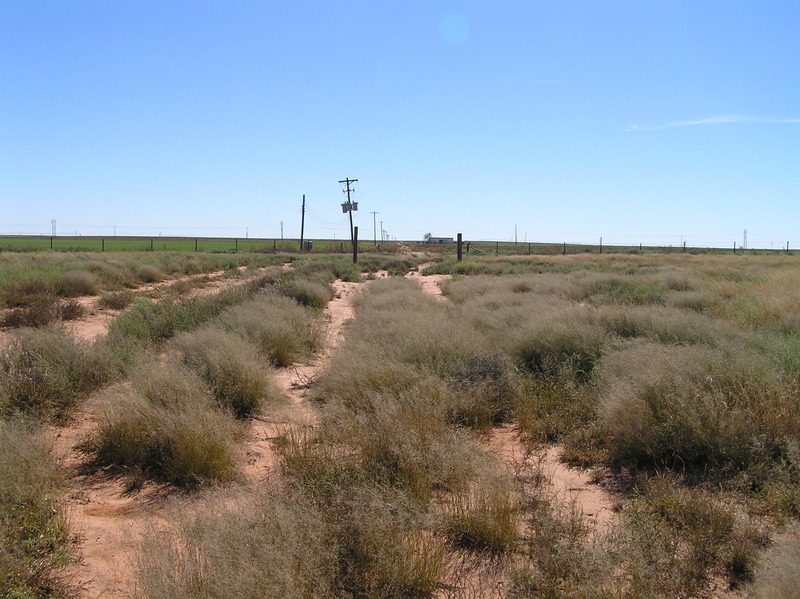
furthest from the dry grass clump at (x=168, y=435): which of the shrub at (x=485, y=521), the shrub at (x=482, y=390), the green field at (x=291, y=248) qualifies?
the green field at (x=291, y=248)

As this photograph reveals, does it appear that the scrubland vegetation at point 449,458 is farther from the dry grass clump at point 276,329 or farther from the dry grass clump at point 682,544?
the dry grass clump at point 276,329

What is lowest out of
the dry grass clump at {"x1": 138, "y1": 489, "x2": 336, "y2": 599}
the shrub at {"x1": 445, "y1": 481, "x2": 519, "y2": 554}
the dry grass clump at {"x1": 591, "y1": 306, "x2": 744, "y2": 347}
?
the shrub at {"x1": 445, "y1": 481, "x2": 519, "y2": 554}

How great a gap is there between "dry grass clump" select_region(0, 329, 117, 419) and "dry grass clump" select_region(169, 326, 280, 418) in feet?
3.46

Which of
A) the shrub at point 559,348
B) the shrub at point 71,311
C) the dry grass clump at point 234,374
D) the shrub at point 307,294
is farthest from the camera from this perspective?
the shrub at point 307,294

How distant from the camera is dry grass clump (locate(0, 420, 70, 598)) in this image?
2902 millimetres

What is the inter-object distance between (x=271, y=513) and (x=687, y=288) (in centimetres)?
1501

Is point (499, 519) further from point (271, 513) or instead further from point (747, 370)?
point (747, 370)

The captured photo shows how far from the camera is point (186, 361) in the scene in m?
7.08

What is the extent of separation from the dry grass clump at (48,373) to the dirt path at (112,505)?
0.32 m

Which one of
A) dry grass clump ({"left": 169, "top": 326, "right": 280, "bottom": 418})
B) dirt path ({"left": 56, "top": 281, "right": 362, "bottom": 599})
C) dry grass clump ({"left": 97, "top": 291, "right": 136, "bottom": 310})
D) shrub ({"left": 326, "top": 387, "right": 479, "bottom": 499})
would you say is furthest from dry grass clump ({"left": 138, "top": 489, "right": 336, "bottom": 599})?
dry grass clump ({"left": 97, "top": 291, "right": 136, "bottom": 310})

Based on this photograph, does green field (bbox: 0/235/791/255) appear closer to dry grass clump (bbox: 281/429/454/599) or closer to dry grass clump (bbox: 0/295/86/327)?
dry grass clump (bbox: 0/295/86/327)

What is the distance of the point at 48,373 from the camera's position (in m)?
5.93

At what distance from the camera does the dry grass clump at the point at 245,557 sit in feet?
8.47

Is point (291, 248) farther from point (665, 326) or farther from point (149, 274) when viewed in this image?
point (665, 326)
